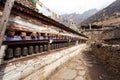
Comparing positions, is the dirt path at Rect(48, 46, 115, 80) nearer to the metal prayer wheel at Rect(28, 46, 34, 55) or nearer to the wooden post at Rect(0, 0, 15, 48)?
the metal prayer wheel at Rect(28, 46, 34, 55)

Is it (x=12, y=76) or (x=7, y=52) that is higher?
(x=7, y=52)

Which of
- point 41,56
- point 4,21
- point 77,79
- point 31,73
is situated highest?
point 4,21

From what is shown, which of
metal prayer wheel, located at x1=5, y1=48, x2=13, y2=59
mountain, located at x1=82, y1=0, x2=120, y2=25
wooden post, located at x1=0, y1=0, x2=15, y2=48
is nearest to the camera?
wooden post, located at x1=0, y1=0, x2=15, y2=48

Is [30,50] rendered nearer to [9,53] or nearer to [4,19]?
[9,53]

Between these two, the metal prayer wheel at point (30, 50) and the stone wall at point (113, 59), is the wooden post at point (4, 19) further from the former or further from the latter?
the stone wall at point (113, 59)

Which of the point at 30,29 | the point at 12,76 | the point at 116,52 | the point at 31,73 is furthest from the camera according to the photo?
the point at 116,52

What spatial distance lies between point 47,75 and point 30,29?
278 cm

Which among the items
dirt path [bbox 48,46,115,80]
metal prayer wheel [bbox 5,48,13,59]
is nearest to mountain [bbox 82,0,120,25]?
dirt path [bbox 48,46,115,80]

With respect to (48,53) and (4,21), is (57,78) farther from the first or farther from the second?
(4,21)

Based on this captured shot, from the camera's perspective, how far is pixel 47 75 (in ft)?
18.3

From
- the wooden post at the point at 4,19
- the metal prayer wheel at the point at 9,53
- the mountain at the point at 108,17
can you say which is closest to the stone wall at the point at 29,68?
the metal prayer wheel at the point at 9,53

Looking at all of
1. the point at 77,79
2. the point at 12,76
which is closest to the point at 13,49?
the point at 12,76

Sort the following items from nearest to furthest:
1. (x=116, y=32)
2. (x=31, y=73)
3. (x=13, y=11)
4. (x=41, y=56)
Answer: (x=13, y=11) < (x=31, y=73) < (x=41, y=56) < (x=116, y=32)

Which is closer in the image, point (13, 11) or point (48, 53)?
point (13, 11)
